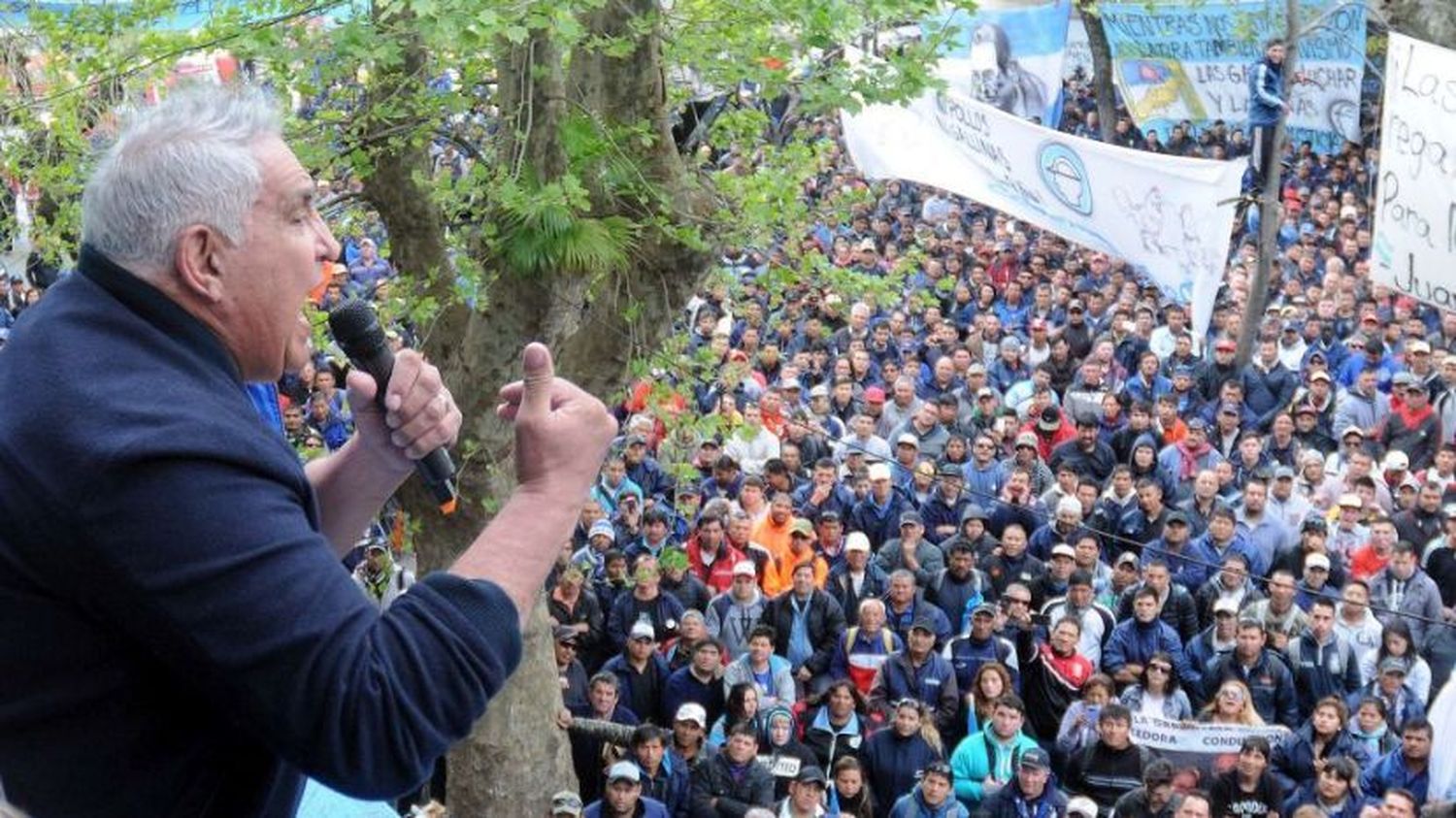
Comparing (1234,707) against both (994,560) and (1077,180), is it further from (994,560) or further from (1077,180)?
(1077,180)

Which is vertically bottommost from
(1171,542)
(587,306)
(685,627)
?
(1171,542)

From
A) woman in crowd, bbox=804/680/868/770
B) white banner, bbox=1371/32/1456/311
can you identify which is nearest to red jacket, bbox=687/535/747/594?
woman in crowd, bbox=804/680/868/770

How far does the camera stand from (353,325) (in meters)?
2.42

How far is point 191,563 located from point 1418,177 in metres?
12.3

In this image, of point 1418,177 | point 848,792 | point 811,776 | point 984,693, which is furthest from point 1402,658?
point 811,776

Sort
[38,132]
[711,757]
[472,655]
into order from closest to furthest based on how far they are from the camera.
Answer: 1. [472,655]
2. [38,132]
3. [711,757]

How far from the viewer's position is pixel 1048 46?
69.2 ft

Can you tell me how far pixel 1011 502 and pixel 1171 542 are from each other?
1.29m

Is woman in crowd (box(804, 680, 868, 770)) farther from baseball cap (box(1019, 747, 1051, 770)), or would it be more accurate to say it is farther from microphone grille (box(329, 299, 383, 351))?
microphone grille (box(329, 299, 383, 351))

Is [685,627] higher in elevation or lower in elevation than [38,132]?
lower

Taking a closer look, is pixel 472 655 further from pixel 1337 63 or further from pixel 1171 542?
pixel 1337 63

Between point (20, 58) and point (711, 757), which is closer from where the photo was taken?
point (20, 58)

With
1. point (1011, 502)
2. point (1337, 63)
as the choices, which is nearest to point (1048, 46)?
point (1337, 63)

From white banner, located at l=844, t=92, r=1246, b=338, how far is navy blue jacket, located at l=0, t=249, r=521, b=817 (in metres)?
13.3
